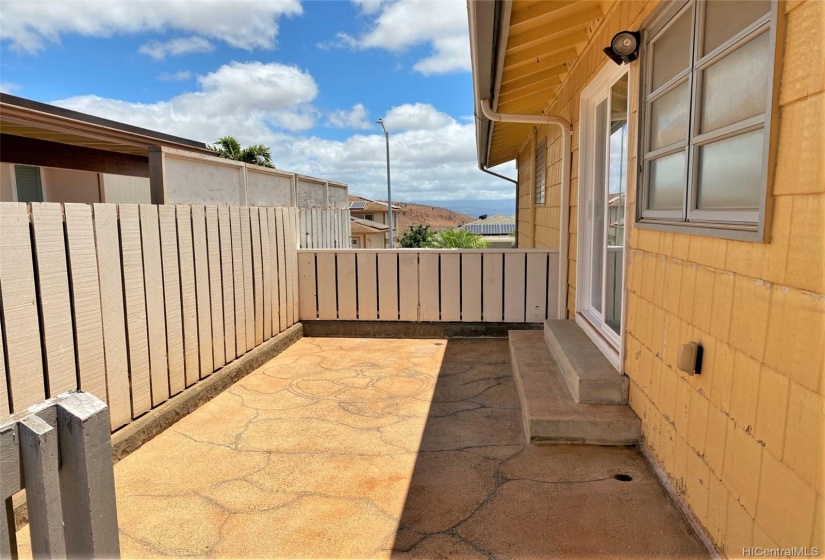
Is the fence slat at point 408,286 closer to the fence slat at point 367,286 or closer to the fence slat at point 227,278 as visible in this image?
the fence slat at point 367,286

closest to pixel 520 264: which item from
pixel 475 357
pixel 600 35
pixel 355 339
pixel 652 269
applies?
pixel 475 357

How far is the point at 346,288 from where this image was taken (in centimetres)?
595

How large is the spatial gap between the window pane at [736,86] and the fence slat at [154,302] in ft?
10.6

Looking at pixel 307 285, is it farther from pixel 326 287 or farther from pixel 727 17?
pixel 727 17

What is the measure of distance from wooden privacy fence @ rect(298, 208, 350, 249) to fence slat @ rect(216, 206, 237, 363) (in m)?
1.92

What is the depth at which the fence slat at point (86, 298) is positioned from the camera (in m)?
2.67

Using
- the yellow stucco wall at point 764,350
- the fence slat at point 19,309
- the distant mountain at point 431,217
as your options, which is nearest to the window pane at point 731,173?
the yellow stucco wall at point 764,350

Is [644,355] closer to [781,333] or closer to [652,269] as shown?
[652,269]

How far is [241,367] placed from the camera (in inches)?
173

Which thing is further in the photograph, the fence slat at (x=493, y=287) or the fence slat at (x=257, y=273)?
the fence slat at (x=493, y=287)

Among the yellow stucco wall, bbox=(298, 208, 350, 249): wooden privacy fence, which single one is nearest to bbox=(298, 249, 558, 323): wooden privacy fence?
bbox=(298, 208, 350, 249): wooden privacy fence

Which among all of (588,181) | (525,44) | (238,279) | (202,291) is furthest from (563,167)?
(202,291)

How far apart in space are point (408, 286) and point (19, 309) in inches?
156

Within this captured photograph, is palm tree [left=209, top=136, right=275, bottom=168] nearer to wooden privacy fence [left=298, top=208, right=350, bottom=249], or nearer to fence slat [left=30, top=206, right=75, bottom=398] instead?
wooden privacy fence [left=298, top=208, right=350, bottom=249]
